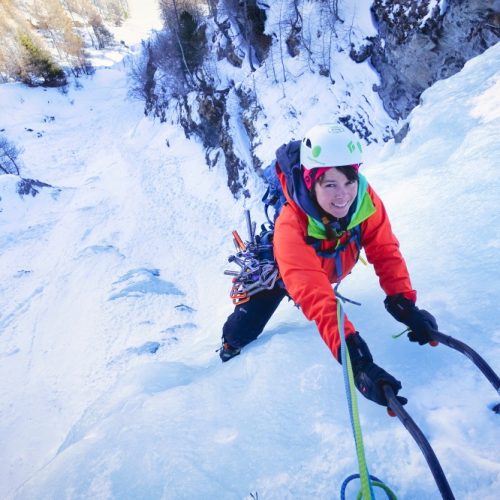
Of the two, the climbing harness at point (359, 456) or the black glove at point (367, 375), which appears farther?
the black glove at point (367, 375)

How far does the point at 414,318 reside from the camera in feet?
5.63

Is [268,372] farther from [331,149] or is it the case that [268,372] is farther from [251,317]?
[331,149]

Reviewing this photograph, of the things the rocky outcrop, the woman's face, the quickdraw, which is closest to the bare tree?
the rocky outcrop

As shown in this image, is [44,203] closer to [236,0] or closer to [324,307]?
[236,0]

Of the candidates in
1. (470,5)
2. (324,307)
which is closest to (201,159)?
(470,5)

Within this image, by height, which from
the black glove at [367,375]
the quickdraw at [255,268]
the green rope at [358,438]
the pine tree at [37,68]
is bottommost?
the quickdraw at [255,268]

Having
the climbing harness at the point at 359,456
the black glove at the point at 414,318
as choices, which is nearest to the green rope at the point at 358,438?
the climbing harness at the point at 359,456

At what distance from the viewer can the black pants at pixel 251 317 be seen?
2887 millimetres

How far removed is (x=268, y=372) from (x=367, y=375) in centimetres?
78

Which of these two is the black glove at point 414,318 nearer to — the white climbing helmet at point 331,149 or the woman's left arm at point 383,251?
the woman's left arm at point 383,251

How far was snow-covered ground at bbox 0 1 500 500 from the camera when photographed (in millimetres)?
1439

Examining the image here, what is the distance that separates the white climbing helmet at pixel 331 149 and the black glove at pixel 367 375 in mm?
930

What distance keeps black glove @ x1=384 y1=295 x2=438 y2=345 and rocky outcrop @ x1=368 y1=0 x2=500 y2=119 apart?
10.7 meters

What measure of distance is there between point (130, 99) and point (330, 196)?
32553 millimetres
